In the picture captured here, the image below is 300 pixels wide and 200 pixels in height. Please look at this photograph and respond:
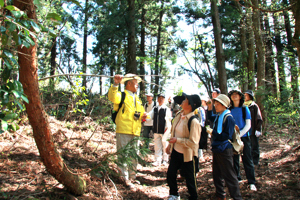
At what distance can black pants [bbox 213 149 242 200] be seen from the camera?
402 centimetres

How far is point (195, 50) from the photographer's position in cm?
2056

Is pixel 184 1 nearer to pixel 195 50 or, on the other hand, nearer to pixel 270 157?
pixel 195 50

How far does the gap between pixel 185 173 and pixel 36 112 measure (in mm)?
2803

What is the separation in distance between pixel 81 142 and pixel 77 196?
125 inches

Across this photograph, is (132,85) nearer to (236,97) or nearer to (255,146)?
(236,97)

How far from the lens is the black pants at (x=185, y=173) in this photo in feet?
13.8

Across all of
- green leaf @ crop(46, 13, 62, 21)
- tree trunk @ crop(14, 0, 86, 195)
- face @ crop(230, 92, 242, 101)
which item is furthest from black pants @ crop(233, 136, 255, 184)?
green leaf @ crop(46, 13, 62, 21)

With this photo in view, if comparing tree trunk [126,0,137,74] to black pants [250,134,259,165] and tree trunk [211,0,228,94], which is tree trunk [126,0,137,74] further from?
black pants [250,134,259,165]

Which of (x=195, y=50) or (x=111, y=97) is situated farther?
(x=195, y=50)

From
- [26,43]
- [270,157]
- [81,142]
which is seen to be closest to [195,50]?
[270,157]

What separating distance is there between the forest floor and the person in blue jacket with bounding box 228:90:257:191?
39 cm

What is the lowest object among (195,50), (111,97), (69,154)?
(69,154)

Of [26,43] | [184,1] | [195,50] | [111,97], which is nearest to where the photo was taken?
[26,43]

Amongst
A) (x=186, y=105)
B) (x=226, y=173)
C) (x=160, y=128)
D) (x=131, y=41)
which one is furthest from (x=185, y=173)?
(x=131, y=41)
